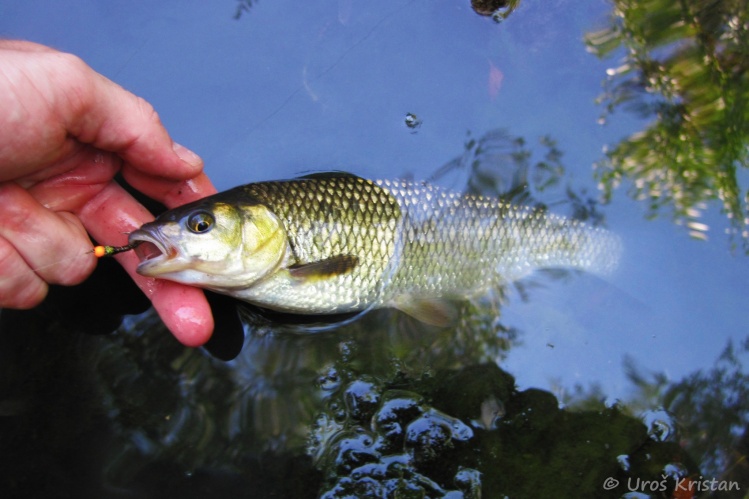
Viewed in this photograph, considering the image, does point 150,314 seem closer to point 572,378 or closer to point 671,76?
point 572,378

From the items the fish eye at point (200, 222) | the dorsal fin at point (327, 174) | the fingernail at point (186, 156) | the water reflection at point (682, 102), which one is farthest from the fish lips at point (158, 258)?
the water reflection at point (682, 102)

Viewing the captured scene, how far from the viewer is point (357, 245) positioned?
243cm

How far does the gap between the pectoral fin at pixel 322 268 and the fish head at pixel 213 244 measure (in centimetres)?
9

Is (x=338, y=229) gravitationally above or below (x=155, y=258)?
above

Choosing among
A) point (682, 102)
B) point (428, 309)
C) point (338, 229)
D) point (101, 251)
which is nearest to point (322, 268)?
point (338, 229)

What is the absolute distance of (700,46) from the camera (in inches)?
126

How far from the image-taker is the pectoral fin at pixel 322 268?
235 centimetres

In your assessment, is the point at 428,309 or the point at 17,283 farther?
the point at 428,309

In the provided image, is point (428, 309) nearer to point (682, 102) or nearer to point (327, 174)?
point (327, 174)

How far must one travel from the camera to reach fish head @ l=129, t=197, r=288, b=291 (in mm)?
2150

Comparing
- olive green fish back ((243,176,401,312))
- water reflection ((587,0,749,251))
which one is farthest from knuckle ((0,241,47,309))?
water reflection ((587,0,749,251))

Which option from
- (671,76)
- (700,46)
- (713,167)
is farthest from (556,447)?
(700,46)

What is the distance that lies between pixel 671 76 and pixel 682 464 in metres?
2.10

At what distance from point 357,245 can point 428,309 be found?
20.1 inches
